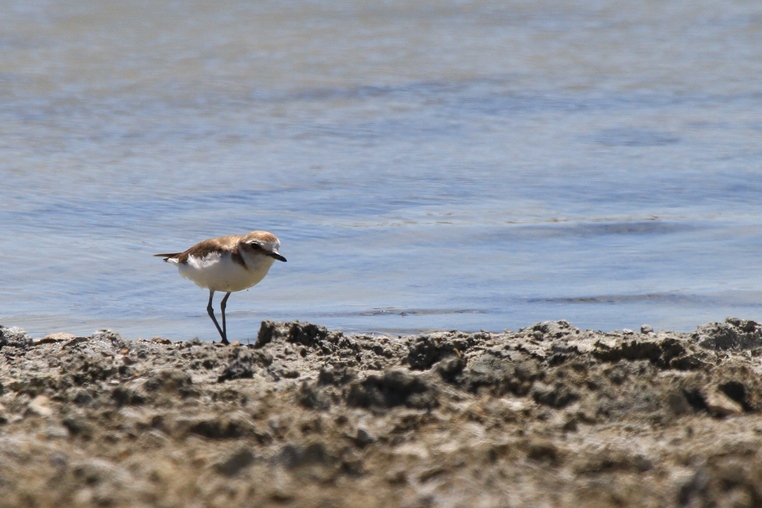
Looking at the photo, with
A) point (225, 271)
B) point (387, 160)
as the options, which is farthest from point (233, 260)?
point (387, 160)

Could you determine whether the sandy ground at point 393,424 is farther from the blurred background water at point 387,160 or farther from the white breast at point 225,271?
the blurred background water at point 387,160

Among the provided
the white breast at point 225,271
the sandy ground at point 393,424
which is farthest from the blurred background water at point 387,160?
the sandy ground at point 393,424

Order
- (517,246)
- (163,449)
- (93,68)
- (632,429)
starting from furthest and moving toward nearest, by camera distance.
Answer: (93,68) < (517,246) < (632,429) < (163,449)

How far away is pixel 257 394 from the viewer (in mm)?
4445

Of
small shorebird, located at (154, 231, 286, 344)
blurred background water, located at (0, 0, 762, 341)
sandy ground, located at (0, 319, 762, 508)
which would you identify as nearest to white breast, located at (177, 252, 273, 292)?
small shorebird, located at (154, 231, 286, 344)

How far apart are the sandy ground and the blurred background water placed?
1563mm

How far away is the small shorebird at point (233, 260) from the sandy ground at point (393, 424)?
94cm

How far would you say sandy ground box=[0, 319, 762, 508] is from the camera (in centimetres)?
326

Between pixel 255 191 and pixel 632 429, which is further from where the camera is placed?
pixel 255 191

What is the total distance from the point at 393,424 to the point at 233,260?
2701mm

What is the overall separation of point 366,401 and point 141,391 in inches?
35.2

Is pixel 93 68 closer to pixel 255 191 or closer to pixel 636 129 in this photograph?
pixel 255 191

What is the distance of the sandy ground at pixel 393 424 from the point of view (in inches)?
128

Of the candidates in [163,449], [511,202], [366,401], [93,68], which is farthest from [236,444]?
[93,68]
